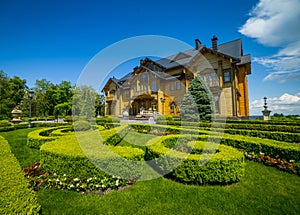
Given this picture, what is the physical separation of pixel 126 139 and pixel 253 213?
7.96m

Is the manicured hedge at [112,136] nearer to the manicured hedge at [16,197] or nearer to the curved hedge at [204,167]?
the curved hedge at [204,167]

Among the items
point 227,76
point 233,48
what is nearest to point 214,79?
point 227,76

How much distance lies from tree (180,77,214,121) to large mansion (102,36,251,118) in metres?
3.69

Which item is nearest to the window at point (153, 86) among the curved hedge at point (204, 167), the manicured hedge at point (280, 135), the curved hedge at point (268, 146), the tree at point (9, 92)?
the manicured hedge at point (280, 135)

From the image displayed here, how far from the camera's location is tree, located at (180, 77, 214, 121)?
15906 millimetres

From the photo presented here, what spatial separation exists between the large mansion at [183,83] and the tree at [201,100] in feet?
12.1

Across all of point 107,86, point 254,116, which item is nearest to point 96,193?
point 254,116

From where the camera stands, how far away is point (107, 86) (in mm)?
32781

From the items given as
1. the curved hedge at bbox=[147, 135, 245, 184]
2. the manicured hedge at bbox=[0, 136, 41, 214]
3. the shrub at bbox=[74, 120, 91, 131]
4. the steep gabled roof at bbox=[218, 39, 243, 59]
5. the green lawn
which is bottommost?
the green lawn

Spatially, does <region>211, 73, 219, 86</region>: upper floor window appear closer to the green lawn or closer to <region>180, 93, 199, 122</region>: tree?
<region>180, 93, 199, 122</region>: tree

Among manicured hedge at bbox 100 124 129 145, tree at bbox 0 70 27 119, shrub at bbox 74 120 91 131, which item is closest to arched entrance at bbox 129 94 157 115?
shrub at bbox 74 120 91 131

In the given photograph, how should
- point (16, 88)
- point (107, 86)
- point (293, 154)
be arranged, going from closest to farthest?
point (293, 154)
point (107, 86)
point (16, 88)

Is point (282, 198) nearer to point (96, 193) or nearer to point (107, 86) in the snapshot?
point (96, 193)

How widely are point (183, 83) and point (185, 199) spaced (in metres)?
20.6
